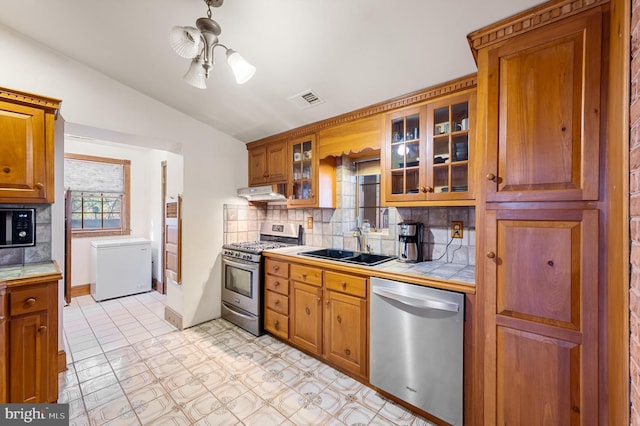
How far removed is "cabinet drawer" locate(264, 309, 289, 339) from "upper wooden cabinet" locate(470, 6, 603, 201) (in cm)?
212

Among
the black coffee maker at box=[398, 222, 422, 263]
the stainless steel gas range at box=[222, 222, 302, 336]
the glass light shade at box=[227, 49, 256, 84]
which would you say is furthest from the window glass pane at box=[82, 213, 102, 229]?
the black coffee maker at box=[398, 222, 422, 263]

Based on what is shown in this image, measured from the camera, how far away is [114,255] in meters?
4.07

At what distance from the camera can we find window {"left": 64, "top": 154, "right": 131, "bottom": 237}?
13.8ft

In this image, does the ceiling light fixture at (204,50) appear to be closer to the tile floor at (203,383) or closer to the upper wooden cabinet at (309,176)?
the upper wooden cabinet at (309,176)

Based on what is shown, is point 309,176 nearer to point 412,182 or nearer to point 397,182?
point 397,182

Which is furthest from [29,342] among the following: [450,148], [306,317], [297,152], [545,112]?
[545,112]

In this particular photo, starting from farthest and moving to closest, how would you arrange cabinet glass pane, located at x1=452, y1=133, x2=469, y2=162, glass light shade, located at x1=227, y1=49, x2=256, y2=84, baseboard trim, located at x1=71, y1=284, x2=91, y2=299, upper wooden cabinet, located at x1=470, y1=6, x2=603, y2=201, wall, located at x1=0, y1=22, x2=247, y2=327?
baseboard trim, located at x1=71, y1=284, x2=91, y2=299
wall, located at x1=0, y1=22, x2=247, y2=327
cabinet glass pane, located at x1=452, y1=133, x2=469, y2=162
glass light shade, located at x1=227, y1=49, x2=256, y2=84
upper wooden cabinet, located at x1=470, y1=6, x2=603, y2=201

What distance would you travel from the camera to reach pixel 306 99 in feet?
8.05

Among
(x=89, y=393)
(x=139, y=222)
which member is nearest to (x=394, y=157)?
(x=89, y=393)

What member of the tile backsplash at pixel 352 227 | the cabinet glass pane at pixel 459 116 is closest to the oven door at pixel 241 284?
the tile backsplash at pixel 352 227

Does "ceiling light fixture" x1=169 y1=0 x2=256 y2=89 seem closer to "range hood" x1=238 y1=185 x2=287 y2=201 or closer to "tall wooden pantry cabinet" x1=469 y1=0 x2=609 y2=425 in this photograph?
"tall wooden pantry cabinet" x1=469 y1=0 x2=609 y2=425

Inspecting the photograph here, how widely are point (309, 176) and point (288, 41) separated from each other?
1373 mm

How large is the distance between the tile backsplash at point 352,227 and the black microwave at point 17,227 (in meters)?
1.69

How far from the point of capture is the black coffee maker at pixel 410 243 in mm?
2238
